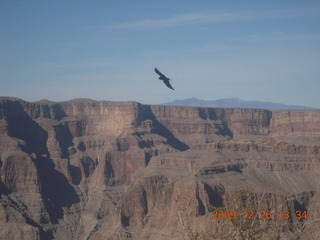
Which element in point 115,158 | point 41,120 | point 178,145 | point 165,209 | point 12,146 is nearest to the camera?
point 165,209

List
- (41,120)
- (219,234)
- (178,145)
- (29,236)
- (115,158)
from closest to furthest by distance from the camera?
(219,234) < (29,236) < (115,158) < (41,120) < (178,145)

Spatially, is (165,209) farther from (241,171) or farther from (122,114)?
(122,114)

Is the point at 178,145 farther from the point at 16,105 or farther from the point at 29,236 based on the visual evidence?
the point at 29,236

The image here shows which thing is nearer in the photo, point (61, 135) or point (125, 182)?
point (125, 182)

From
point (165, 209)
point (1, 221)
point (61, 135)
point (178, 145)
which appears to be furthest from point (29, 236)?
point (178, 145)

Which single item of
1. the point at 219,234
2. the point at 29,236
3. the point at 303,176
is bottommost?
the point at 29,236

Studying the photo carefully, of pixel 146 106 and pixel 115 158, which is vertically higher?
pixel 146 106
